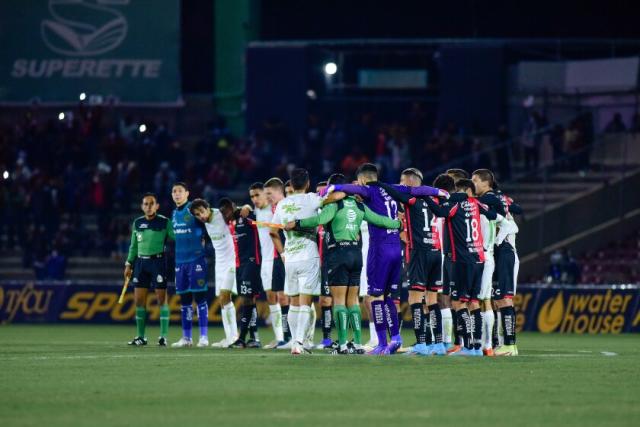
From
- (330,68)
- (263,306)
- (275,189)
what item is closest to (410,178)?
(275,189)

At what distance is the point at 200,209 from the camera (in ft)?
72.4

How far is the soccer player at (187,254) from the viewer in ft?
73.3

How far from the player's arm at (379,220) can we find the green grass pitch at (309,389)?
5.91ft

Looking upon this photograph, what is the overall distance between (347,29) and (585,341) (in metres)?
21.2

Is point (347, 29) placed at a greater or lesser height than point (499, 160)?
greater

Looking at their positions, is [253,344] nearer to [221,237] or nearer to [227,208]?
[221,237]

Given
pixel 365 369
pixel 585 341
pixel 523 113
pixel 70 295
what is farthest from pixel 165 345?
pixel 523 113

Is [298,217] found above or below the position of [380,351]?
above

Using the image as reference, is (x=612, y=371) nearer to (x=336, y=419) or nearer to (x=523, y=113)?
(x=336, y=419)

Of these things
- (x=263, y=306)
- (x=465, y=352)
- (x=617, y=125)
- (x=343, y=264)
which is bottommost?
(x=465, y=352)

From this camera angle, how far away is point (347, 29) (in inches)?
Result: 1750

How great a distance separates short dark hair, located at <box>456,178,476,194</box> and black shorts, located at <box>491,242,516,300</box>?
102 centimetres

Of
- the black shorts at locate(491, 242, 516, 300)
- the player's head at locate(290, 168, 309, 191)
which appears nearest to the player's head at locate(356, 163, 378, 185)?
the player's head at locate(290, 168, 309, 191)

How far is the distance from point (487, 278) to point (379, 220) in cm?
173
